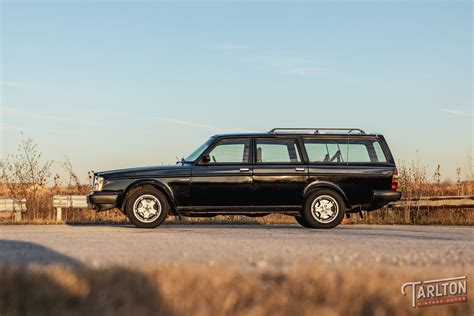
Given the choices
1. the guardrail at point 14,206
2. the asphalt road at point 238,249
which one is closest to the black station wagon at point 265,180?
the asphalt road at point 238,249

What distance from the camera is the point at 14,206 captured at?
17.6 m

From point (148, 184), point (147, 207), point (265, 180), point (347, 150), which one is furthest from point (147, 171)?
point (347, 150)

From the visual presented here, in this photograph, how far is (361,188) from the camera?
47.4 feet

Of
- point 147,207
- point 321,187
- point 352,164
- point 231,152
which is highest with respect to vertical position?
point 231,152

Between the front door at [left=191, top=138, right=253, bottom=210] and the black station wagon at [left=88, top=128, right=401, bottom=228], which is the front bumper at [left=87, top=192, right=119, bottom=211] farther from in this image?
the front door at [left=191, top=138, right=253, bottom=210]

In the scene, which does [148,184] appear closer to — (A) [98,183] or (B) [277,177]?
(A) [98,183]

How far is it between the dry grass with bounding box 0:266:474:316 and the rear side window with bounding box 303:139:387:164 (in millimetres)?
8361

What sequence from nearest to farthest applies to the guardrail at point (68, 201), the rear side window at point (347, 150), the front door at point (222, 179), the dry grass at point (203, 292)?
the dry grass at point (203, 292) → the front door at point (222, 179) → the rear side window at point (347, 150) → the guardrail at point (68, 201)

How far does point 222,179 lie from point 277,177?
110 cm

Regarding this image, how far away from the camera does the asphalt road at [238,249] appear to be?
718cm

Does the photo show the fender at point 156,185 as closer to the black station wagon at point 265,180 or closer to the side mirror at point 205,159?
the black station wagon at point 265,180

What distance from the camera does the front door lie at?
14.0 m

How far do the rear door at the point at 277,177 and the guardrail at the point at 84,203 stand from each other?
5.08 m

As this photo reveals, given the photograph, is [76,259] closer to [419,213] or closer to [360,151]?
[360,151]
